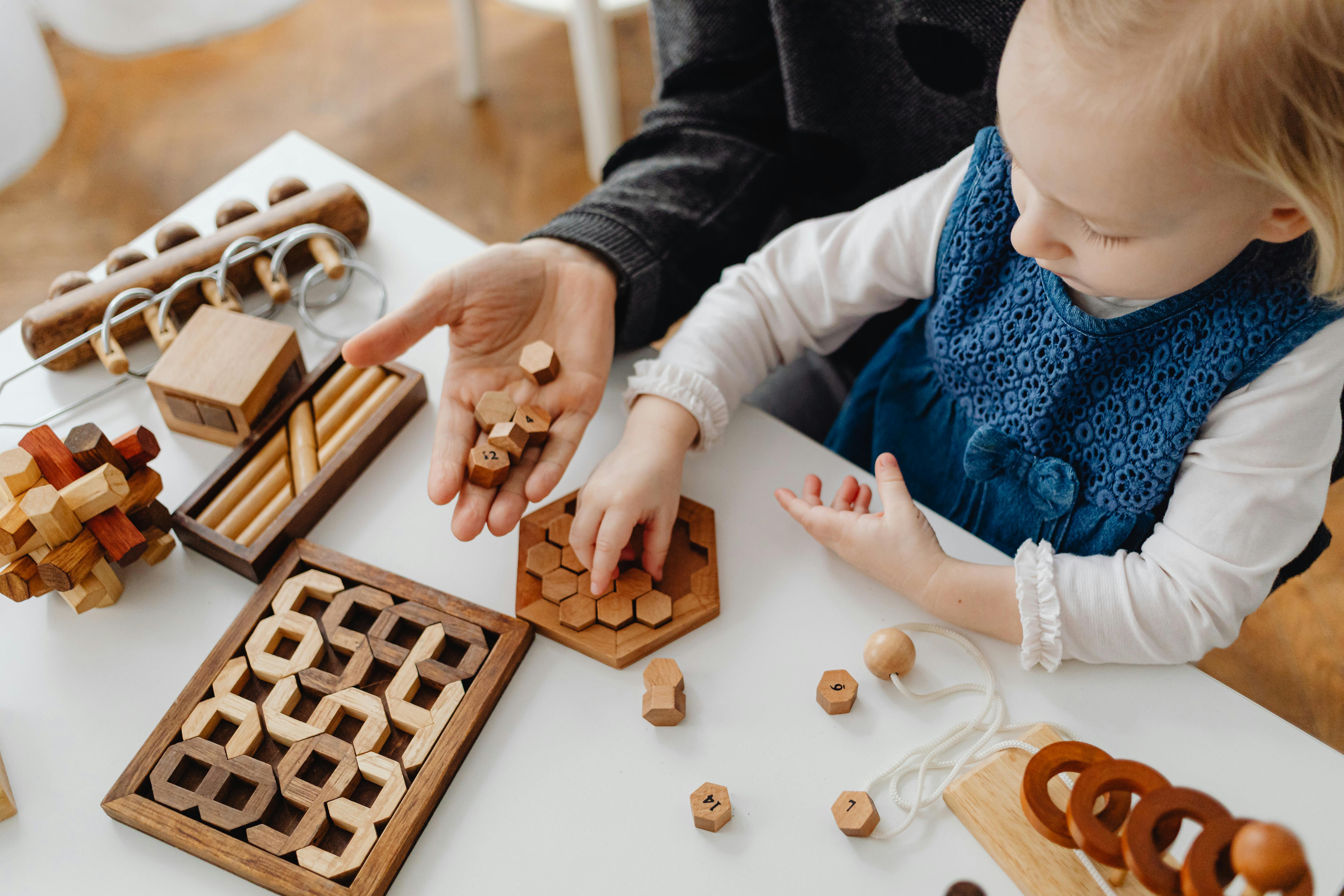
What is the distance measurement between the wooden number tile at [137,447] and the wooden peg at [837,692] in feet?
1.71

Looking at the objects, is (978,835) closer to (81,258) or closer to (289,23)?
(81,258)

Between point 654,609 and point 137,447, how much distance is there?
40 cm

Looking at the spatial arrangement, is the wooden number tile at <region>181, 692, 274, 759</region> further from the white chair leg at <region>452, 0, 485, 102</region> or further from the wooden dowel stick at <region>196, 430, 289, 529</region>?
the white chair leg at <region>452, 0, 485, 102</region>

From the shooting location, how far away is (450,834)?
2.05ft

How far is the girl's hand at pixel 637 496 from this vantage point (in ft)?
2.33

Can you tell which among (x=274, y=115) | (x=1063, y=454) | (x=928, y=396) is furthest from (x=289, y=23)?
(x=1063, y=454)

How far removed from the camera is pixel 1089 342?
74 cm

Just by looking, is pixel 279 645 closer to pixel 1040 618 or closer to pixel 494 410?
pixel 494 410

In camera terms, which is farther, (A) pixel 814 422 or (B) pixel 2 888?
(A) pixel 814 422

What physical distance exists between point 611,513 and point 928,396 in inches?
14.3

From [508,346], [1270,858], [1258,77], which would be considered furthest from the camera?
[508,346]

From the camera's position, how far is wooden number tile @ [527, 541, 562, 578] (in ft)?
2.39

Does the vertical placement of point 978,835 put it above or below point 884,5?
below

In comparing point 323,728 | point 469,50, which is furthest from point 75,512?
point 469,50
